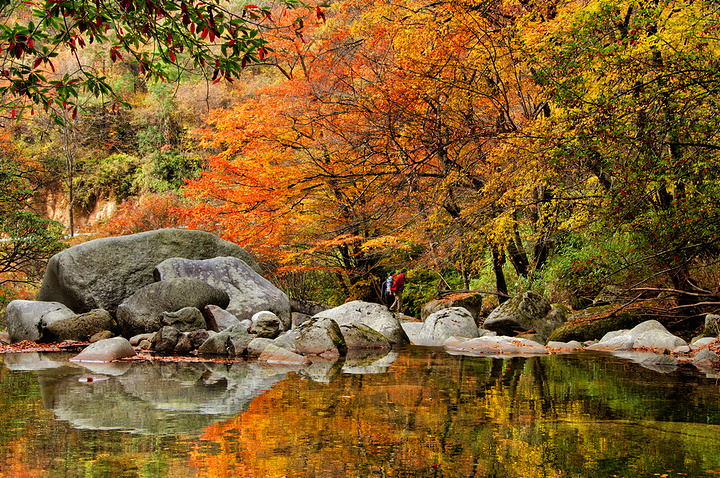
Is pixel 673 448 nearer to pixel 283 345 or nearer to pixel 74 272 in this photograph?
pixel 283 345

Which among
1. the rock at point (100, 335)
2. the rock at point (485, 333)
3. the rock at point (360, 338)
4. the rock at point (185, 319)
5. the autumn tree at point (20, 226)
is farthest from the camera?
the autumn tree at point (20, 226)

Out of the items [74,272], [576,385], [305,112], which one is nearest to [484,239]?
[305,112]

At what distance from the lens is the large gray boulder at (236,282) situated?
11789mm

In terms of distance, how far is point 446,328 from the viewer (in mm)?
10453

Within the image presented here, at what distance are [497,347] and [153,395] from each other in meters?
5.67

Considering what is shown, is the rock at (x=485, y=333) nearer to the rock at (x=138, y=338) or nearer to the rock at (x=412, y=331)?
the rock at (x=412, y=331)

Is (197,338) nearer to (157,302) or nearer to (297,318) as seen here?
(157,302)

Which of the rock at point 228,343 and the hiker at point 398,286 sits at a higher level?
the hiker at point 398,286

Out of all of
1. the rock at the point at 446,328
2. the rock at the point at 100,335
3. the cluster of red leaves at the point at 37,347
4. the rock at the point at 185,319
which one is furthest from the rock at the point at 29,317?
the rock at the point at 446,328

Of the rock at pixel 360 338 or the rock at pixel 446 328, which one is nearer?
the rock at pixel 360 338

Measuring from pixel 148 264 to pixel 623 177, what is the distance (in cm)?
963

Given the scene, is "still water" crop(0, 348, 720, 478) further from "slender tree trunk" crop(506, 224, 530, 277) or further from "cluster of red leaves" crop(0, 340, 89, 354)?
"slender tree trunk" crop(506, 224, 530, 277)

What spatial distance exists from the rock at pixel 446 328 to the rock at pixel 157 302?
4214 millimetres

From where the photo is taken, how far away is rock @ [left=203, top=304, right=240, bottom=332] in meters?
10.3
